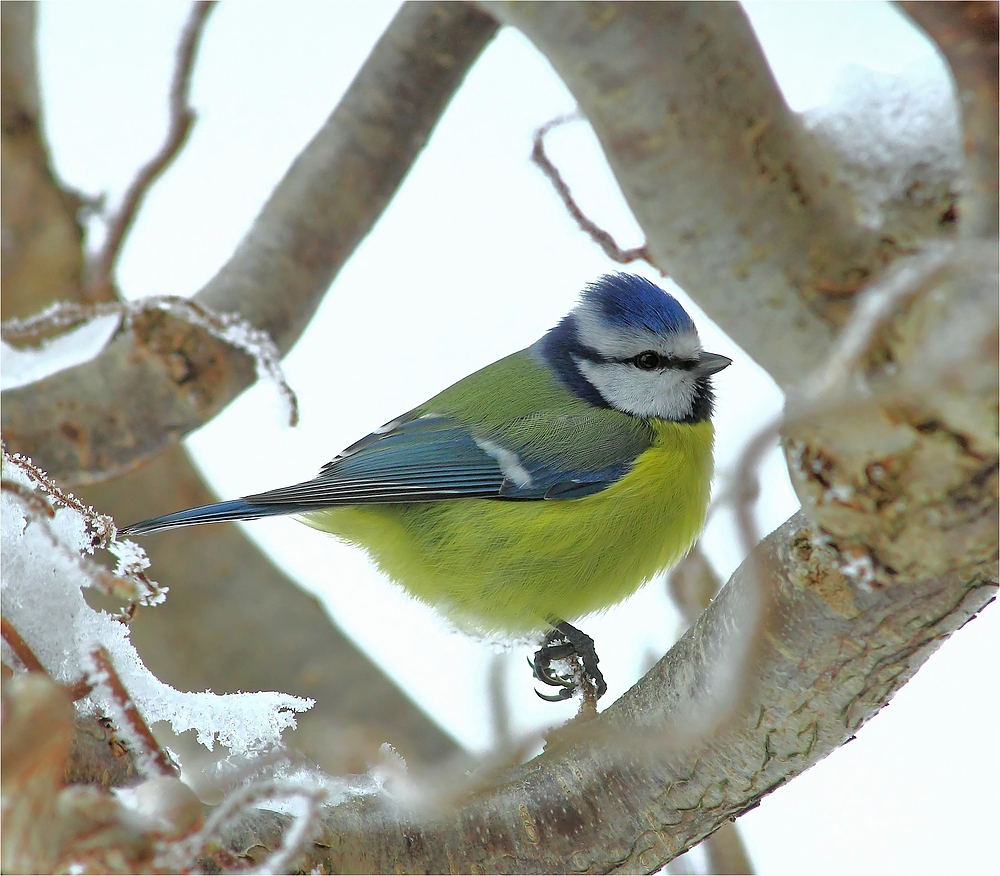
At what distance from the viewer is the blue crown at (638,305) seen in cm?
219

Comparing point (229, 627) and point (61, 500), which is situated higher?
point (61, 500)

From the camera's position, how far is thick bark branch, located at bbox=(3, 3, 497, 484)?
6.95 feet

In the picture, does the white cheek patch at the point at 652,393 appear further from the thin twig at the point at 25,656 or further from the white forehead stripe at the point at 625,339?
the thin twig at the point at 25,656

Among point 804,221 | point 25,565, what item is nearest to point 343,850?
point 25,565

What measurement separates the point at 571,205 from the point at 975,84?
91 centimetres

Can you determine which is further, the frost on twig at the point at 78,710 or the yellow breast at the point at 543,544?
the yellow breast at the point at 543,544

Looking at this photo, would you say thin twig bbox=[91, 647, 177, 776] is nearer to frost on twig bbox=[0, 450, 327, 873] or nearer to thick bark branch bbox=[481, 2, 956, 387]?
frost on twig bbox=[0, 450, 327, 873]

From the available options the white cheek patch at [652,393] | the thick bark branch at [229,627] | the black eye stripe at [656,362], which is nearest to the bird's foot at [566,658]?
the white cheek patch at [652,393]

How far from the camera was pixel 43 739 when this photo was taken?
2.21ft

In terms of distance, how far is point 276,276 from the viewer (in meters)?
2.25

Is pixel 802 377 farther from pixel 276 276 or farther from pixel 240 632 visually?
pixel 240 632

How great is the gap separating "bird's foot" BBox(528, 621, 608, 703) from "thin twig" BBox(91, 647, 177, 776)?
1153mm

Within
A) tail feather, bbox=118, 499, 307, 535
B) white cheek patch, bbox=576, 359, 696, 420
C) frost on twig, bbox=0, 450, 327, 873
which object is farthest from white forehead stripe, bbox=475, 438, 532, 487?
frost on twig, bbox=0, 450, 327, 873

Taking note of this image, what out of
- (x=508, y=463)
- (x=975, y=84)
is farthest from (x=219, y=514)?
(x=975, y=84)
